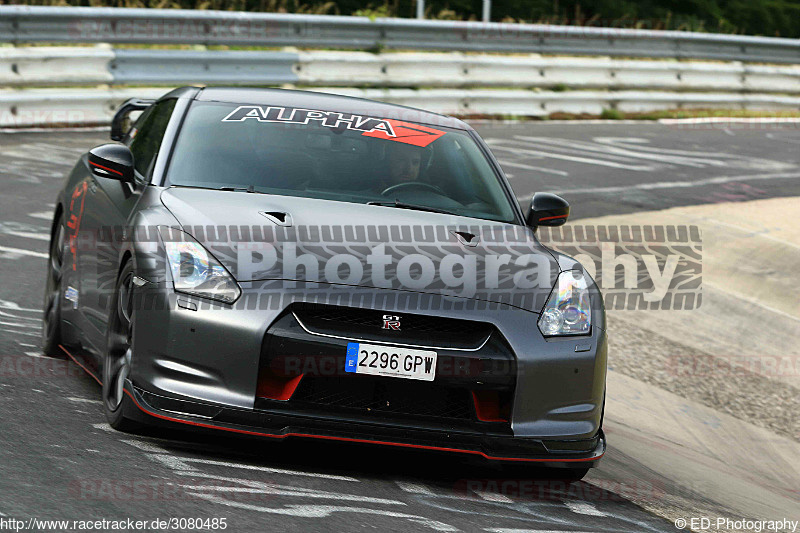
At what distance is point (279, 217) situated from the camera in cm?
512

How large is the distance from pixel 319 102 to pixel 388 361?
2333 mm

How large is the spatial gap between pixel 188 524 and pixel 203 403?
73cm

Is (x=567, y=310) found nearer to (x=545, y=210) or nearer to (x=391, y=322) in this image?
(x=391, y=322)

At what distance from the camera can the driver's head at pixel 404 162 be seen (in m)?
5.84

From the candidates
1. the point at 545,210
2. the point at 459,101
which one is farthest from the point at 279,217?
the point at 459,101

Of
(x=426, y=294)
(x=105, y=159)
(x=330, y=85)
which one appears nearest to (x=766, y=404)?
(x=426, y=294)

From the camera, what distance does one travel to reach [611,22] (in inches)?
1399

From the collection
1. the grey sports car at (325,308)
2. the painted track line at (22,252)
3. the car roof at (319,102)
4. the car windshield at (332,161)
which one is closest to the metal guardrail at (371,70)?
the painted track line at (22,252)

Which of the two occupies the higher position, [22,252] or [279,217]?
[279,217]

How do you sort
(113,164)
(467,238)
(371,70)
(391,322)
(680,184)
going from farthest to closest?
(371,70), (680,184), (113,164), (467,238), (391,322)

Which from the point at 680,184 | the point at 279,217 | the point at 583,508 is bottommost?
the point at 680,184

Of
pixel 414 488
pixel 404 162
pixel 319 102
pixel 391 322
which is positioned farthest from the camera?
pixel 319 102

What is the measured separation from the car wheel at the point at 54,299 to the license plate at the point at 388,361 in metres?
2.26

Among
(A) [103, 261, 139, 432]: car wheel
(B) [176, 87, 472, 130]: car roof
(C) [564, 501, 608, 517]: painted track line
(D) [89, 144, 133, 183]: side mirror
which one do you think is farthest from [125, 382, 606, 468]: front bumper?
(B) [176, 87, 472, 130]: car roof
